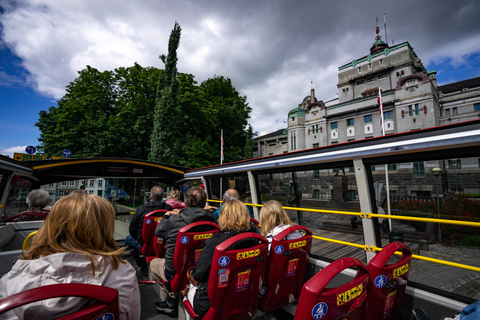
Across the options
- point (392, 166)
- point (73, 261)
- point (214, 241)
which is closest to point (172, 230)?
point (214, 241)

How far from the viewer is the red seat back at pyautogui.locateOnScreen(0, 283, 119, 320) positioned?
856 mm

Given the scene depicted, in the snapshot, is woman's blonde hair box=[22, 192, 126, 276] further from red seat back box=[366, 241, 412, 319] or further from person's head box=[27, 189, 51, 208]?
person's head box=[27, 189, 51, 208]

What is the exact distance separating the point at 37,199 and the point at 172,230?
3117 millimetres

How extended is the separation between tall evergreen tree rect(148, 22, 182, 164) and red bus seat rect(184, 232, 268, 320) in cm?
1761

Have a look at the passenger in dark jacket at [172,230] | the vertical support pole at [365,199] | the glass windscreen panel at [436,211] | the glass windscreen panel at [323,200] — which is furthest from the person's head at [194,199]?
the glass windscreen panel at [436,211]

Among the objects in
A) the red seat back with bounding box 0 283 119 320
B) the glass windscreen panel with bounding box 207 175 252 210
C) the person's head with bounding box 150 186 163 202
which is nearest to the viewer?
the red seat back with bounding box 0 283 119 320

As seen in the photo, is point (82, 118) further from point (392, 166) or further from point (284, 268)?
point (392, 166)

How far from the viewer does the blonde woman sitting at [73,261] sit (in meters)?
1.07

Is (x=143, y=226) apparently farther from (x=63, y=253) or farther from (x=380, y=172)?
(x=380, y=172)

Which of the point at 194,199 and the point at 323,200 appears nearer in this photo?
the point at 194,199

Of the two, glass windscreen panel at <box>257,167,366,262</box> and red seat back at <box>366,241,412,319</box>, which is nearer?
red seat back at <box>366,241,412,319</box>

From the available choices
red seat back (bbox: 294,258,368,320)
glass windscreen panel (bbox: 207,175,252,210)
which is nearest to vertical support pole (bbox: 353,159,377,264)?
red seat back (bbox: 294,258,368,320)

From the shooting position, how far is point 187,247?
8.71 feet

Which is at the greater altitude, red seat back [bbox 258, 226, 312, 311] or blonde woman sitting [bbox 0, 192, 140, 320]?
blonde woman sitting [bbox 0, 192, 140, 320]
